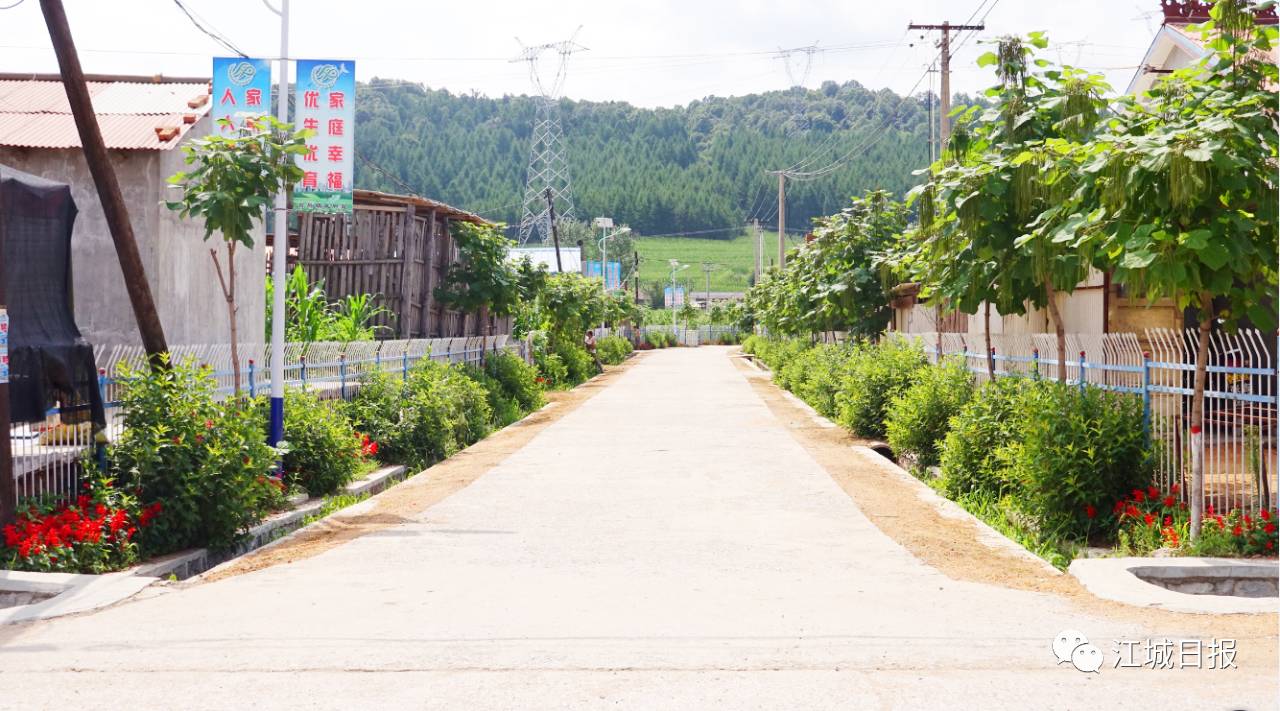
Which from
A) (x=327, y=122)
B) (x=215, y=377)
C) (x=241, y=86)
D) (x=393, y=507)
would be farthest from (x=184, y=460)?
(x=327, y=122)

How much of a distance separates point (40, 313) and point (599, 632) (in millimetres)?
5798

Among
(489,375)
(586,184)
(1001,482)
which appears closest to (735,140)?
(586,184)

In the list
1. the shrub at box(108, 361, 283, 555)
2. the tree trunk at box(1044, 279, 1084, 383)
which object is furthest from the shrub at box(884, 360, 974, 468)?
the shrub at box(108, 361, 283, 555)

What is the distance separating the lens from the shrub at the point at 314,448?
502 inches

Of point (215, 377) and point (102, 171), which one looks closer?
point (102, 171)

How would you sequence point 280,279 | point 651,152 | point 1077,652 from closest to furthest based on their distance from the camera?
point 1077,652
point 280,279
point 651,152

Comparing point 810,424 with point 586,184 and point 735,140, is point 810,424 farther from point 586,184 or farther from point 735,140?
point 735,140

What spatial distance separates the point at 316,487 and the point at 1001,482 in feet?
24.0

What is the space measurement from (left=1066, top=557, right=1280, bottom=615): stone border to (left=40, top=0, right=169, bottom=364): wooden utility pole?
7.67 m

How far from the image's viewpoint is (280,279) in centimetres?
1255

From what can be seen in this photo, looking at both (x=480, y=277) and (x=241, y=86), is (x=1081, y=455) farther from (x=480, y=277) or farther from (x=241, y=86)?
(x=480, y=277)

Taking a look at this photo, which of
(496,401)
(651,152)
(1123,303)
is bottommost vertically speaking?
(496,401)

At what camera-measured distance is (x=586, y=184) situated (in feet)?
521

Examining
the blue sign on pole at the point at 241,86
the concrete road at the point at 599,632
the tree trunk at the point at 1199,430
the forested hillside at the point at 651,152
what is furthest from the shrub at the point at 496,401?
the forested hillside at the point at 651,152
